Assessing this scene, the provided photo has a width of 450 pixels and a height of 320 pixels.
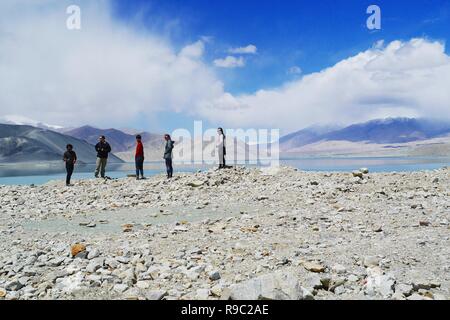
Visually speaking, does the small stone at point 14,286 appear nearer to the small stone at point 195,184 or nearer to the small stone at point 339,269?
the small stone at point 339,269

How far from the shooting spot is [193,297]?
5711 mm

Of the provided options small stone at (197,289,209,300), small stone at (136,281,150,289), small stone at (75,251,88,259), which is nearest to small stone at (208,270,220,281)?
small stone at (197,289,209,300)

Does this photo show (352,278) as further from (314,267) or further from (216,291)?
(216,291)

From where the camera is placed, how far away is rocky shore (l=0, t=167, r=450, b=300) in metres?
5.96

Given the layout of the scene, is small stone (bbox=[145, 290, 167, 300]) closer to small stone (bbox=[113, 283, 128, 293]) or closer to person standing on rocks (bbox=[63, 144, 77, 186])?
small stone (bbox=[113, 283, 128, 293])

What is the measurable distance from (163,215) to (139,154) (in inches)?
367

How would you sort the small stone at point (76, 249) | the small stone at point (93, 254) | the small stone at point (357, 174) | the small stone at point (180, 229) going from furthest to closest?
the small stone at point (357, 174) → the small stone at point (180, 229) → the small stone at point (76, 249) → the small stone at point (93, 254)

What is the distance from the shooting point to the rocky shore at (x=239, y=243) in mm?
5961

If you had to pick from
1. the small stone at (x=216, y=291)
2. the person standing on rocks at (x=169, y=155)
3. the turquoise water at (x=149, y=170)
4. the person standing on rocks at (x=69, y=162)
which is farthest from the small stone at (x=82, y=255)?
the turquoise water at (x=149, y=170)

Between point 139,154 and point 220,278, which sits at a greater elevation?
point 139,154
